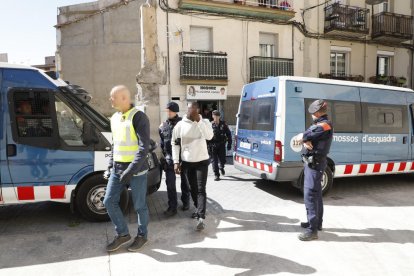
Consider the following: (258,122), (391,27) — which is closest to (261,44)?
(391,27)

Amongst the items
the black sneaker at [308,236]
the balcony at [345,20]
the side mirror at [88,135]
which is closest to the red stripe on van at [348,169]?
the black sneaker at [308,236]

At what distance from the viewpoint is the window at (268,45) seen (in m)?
13.9

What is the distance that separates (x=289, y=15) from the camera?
1359cm

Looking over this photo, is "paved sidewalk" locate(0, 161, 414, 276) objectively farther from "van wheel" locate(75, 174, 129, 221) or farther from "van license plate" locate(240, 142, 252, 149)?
"van license plate" locate(240, 142, 252, 149)

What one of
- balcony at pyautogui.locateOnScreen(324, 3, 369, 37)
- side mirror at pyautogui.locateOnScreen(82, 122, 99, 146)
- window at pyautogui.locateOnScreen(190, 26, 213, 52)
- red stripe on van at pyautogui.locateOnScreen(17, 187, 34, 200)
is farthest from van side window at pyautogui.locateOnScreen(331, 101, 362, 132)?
balcony at pyautogui.locateOnScreen(324, 3, 369, 37)

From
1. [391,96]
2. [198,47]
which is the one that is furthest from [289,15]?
[391,96]

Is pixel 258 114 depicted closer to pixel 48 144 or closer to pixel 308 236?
pixel 308 236

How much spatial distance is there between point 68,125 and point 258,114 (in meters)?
3.61

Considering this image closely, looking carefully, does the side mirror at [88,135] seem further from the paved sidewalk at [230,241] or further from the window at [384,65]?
the window at [384,65]

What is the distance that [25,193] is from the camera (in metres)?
4.32

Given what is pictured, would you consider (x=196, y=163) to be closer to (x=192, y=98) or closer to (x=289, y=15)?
(x=192, y=98)

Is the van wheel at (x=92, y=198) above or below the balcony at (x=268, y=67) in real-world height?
below

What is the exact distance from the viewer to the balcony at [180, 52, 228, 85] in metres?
12.1

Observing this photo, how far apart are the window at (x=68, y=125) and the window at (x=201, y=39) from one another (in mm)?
8945
